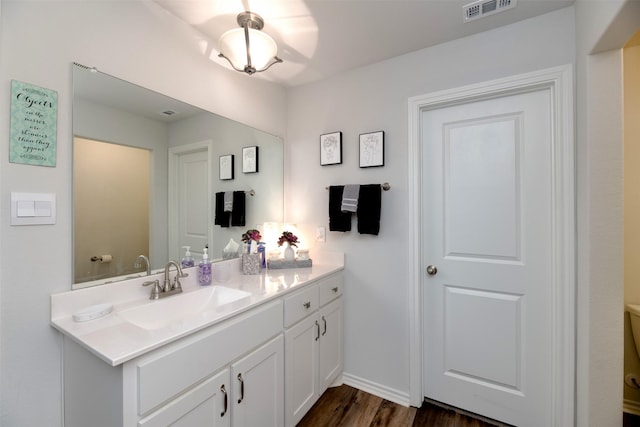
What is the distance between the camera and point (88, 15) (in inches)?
47.7

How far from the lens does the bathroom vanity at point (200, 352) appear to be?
0.90 m

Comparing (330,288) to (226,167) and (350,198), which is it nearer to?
(350,198)

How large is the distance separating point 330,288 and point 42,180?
62.8 inches

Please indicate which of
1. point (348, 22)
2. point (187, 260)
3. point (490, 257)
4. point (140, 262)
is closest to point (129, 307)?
point (140, 262)

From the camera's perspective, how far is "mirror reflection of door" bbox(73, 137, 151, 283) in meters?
1.20

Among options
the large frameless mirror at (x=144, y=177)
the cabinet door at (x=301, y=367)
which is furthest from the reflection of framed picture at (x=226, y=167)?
the cabinet door at (x=301, y=367)

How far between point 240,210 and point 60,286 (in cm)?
104

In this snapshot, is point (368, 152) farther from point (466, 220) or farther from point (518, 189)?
point (518, 189)

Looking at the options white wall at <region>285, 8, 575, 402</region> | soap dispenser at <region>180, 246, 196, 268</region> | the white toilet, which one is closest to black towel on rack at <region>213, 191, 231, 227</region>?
soap dispenser at <region>180, 246, 196, 268</region>

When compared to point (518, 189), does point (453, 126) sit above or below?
above

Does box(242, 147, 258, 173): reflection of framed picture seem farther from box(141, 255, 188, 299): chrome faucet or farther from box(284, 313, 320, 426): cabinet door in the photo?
box(284, 313, 320, 426): cabinet door

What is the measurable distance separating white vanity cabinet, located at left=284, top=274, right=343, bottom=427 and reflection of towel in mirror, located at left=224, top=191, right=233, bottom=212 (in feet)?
2.53

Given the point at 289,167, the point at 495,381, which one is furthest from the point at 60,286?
the point at 495,381

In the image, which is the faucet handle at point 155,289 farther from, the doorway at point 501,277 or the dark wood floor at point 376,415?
the doorway at point 501,277
